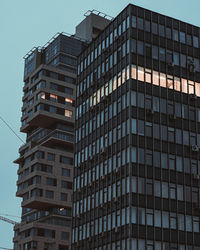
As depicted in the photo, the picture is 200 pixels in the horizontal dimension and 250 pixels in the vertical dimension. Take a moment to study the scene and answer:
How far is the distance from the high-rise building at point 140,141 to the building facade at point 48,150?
3401 centimetres

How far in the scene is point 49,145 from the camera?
118 m

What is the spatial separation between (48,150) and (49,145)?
465 centimetres

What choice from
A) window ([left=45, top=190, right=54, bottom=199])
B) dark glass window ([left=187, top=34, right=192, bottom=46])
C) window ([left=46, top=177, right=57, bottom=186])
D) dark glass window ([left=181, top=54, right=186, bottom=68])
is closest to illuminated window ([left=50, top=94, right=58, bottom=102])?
window ([left=46, top=177, right=57, bottom=186])

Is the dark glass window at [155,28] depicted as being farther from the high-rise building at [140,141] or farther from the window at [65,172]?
the window at [65,172]

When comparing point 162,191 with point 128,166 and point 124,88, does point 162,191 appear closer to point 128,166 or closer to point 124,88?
point 128,166

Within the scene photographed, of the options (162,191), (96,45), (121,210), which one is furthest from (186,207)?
(96,45)

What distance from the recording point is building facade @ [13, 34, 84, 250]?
4299 inches

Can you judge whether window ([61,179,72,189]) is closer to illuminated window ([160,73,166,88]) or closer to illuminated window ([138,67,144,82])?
illuminated window ([160,73,166,88])

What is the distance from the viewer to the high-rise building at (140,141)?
210ft

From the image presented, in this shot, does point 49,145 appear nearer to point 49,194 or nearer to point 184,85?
point 49,194

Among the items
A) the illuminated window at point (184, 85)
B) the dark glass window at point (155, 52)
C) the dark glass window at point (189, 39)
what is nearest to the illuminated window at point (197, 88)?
the illuminated window at point (184, 85)

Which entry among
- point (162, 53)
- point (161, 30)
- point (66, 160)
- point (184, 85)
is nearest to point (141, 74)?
point (162, 53)

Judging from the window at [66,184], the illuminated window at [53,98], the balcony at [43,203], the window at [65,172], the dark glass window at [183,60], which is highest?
the illuminated window at [53,98]

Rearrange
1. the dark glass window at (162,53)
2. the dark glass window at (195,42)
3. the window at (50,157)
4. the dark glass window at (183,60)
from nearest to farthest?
the dark glass window at (162,53) < the dark glass window at (183,60) < the dark glass window at (195,42) < the window at (50,157)
